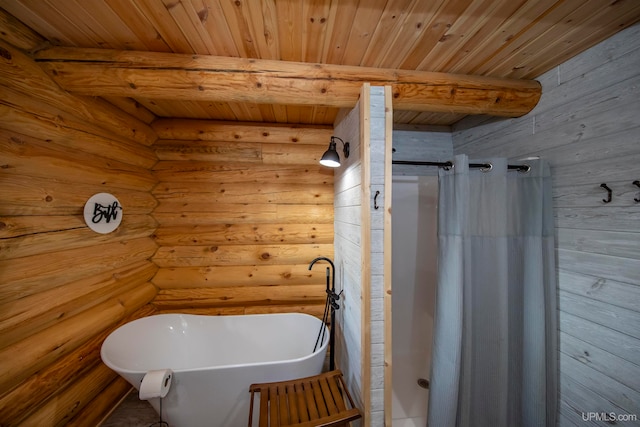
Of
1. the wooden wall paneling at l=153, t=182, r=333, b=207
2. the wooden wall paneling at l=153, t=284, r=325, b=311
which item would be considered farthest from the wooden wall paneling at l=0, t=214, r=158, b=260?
the wooden wall paneling at l=153, t=284, r=325, b=311

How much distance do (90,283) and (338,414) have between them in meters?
1.83

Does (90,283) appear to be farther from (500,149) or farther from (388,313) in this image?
(500,149)

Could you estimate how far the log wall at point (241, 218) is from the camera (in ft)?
6.75

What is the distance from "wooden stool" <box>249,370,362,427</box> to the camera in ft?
3.58

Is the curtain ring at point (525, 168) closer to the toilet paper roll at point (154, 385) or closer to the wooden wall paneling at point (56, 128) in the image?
the toilet paper roll at point (154, 385)

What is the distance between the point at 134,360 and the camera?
155cm

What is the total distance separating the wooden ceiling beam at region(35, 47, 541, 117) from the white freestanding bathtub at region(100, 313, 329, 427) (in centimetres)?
165

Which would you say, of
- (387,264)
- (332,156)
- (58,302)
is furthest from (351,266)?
(58,302)

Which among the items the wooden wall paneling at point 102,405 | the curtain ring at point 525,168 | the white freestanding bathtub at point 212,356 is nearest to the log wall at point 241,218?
the white freestanding bathtub at point 212,356

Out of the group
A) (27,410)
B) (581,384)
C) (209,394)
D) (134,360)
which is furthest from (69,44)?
(581,384)

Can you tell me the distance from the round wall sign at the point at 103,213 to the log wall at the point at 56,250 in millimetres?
45

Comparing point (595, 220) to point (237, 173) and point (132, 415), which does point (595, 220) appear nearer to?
point (237, 173)

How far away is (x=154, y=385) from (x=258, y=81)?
5.96 ft

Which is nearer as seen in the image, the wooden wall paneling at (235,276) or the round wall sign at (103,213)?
the round wall sign at (103,213)
